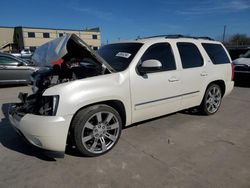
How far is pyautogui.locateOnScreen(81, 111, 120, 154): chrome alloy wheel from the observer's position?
10.9ft

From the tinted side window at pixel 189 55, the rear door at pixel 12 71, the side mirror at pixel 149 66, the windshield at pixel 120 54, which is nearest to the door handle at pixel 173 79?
the tinted side window at pixel 189 55

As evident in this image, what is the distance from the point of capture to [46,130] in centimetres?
294

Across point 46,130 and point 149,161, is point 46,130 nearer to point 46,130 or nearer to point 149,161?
point 46,130

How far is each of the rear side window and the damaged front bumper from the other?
360cm

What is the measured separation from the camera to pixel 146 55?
3955 mm

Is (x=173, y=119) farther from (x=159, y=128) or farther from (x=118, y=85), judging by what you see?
(x=118, y=85)

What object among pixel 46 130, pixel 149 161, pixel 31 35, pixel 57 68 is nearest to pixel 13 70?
pixel 57 68

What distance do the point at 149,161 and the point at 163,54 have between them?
1.99 meters

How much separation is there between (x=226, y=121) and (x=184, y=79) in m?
1.48

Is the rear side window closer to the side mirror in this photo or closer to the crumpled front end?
the side mirror

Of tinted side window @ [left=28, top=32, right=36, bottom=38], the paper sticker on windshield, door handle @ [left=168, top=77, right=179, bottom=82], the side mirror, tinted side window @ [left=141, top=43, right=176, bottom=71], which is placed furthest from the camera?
tinted side window @ [left=28, top=32, right=36, bottom=38]

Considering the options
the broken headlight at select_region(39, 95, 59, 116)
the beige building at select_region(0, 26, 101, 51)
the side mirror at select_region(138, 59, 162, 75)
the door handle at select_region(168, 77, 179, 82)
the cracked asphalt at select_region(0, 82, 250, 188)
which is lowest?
the cracked asphalt at select_region(0, 82, 250, 188)

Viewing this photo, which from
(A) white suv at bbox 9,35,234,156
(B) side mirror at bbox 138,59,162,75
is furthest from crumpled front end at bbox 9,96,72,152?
(B) side mirror at bbox 138,59,162,75

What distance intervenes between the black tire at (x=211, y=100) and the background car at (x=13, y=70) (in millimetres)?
6949
